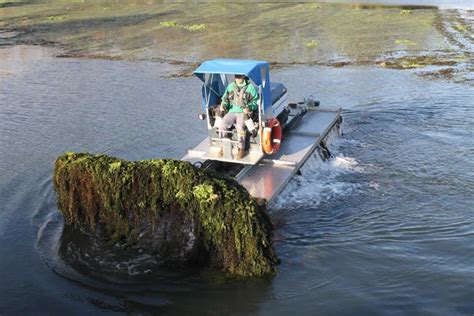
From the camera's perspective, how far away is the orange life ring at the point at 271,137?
1079cm

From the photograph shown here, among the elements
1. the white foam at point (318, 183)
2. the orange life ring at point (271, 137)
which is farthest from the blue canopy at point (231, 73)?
the white foam at point (318, 183)

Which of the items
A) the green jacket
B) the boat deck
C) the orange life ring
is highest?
the green jacket

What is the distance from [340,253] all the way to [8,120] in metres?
11.4

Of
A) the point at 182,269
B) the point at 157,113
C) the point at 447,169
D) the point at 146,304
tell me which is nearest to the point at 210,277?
the point at 182,269

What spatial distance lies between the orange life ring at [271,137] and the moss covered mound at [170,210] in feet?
8.51

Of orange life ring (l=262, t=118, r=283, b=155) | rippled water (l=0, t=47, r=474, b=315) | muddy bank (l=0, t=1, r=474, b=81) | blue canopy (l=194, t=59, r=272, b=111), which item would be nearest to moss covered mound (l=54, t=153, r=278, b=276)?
rippled water (l=0, t=47, r=474, b=315)

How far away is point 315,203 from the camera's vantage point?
10547 millimetres

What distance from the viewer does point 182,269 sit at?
8.30 m

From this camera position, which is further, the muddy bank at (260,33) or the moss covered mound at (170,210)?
the muddy bank at (260,33)

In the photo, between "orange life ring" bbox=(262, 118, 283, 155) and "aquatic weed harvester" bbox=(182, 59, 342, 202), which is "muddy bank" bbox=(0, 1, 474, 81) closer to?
"aquatic weed harvester" bbox=(182, 59, 342, 202)

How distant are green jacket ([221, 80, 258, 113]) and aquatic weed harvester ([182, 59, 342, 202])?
0.49 ft

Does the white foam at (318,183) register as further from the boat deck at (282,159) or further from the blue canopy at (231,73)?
the blue canopy at (231,73)

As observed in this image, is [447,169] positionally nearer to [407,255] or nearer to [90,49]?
[407,255]

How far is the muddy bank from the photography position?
934 inches
